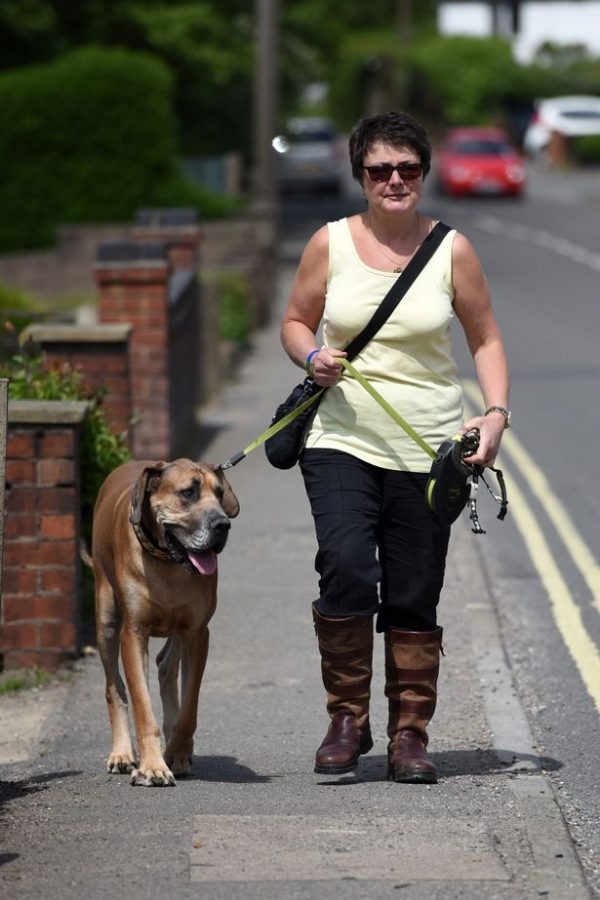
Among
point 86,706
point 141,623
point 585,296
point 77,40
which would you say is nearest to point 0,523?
point 141,623

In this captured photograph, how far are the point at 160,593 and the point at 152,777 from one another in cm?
56

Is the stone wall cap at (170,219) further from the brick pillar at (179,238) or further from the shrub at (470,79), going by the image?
the shrub at (470,79)

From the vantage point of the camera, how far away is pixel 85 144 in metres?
26.7

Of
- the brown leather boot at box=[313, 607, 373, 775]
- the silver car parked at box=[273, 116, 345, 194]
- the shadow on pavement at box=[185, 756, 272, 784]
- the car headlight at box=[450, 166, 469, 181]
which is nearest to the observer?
the brown leather boot at box=[313, 607, 373, 775]

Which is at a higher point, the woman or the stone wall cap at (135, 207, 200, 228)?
the woman

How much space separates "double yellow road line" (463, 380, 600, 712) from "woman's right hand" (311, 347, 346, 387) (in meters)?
2.05

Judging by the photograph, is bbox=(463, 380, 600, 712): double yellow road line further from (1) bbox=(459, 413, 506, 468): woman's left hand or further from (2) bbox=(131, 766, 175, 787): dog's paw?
(2) bbox=(131, 766, 175, 787): dog's paw

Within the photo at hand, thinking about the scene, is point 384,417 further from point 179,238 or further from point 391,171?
point 179,238

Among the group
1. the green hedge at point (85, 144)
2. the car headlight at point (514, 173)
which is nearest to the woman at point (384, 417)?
the green hedge at point (85, 144)

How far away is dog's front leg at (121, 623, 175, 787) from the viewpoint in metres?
5.77

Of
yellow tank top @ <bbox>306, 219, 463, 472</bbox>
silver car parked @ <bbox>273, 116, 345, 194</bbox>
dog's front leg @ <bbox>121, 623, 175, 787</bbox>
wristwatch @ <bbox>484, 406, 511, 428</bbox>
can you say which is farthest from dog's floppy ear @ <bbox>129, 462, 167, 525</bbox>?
silver car parked @ <bbox>273, 116, 345, 194</bbox>

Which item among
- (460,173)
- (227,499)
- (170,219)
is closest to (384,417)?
(227,499)

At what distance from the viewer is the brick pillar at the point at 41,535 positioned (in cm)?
757

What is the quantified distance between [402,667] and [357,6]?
85.6m
